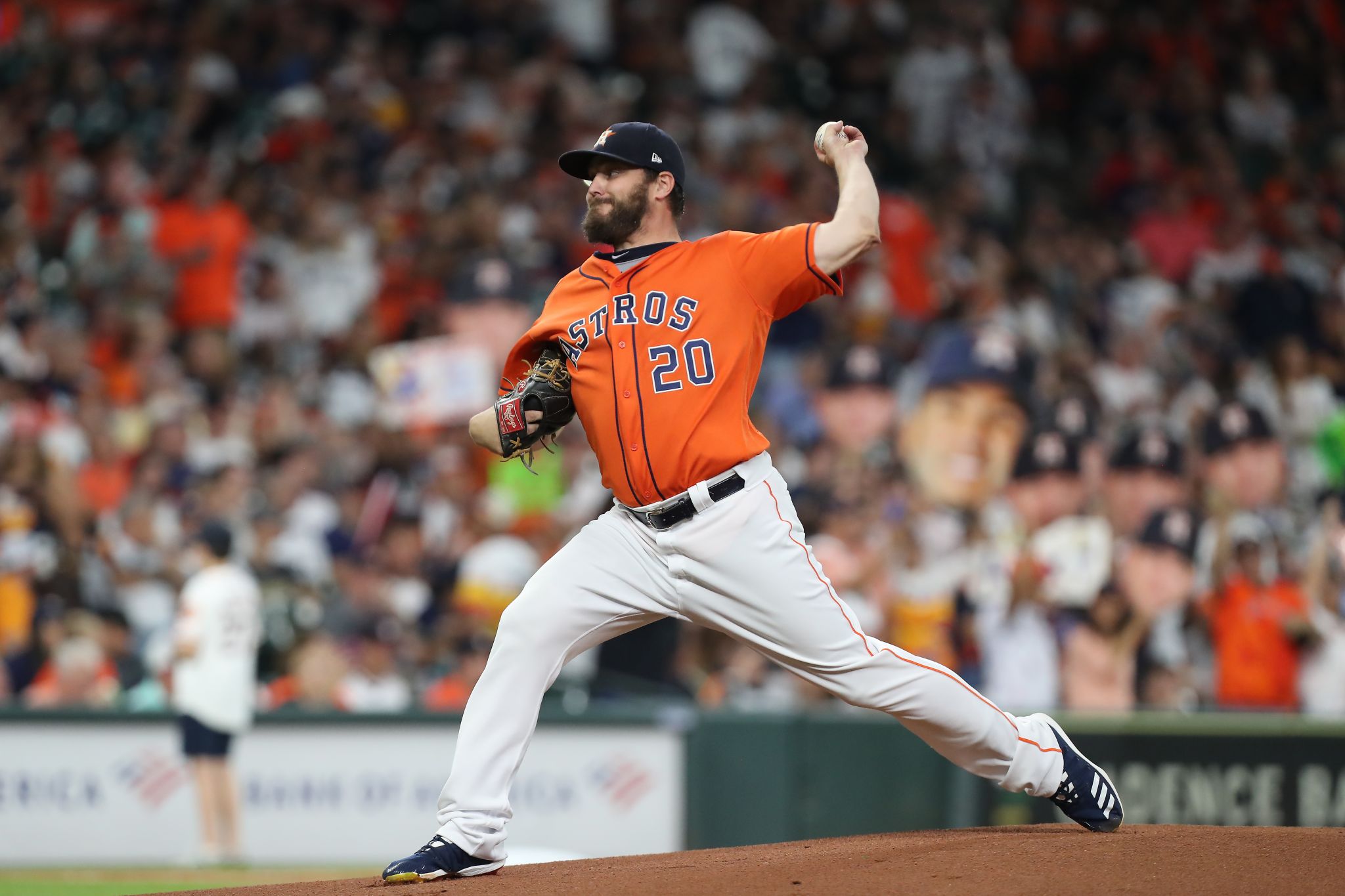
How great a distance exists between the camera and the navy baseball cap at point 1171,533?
9.34 m

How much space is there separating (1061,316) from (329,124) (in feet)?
18.7

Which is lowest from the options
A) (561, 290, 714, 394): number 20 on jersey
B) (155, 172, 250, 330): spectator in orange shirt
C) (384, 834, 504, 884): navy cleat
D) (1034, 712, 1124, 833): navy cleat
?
(384, 834, 504, 884): navy cleat

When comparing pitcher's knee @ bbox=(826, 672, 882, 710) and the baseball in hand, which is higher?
the baseball in hand

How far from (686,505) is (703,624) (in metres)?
0.35

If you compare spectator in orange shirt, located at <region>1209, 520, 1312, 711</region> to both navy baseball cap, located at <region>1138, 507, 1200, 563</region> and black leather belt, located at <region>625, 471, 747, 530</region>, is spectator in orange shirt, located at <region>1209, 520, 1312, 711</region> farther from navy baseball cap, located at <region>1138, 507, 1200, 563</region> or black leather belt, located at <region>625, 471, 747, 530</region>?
black leather belt, located at <region>625, 471, 747, 530</region>

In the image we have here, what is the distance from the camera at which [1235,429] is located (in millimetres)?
10352

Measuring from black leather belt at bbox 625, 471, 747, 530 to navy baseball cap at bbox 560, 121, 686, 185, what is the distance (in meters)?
0.84

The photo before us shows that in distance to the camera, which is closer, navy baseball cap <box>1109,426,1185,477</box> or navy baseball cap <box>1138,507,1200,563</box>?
navy baseball cap <box>1138,507,1200,563</box>


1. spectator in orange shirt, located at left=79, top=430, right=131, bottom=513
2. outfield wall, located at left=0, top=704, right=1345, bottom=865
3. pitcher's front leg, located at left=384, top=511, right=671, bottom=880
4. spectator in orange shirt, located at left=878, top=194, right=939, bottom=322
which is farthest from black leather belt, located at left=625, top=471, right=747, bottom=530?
spectator in orange shirt, located at left=878, top=194, right=939, bottom=322

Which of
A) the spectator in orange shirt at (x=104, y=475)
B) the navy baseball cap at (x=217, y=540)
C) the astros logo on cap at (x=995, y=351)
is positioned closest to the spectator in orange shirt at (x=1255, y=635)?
the astros logo on cap at (x=995, y=351)

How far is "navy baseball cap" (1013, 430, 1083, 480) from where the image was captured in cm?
972

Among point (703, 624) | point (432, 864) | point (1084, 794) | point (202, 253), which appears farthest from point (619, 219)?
point (202, 253)

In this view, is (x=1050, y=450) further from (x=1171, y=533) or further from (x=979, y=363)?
(x=979, y=363)

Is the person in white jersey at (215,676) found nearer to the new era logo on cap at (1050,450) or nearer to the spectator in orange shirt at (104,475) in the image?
the spectator in orange shirt at (104,475)
